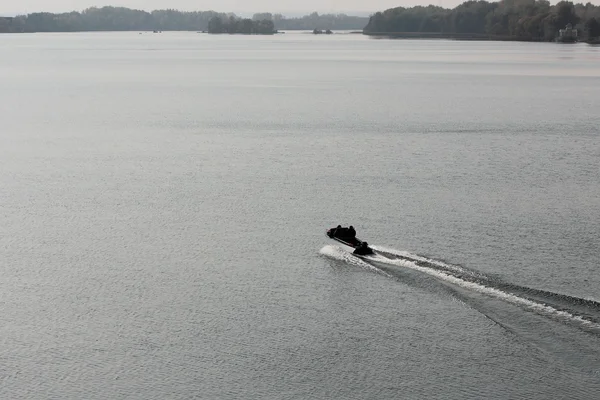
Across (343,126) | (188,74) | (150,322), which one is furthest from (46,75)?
(150,322)

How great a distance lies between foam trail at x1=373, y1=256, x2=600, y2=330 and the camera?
497 inches

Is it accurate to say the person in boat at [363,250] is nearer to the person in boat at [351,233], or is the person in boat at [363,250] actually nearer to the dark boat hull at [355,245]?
the dark boat hull at [355,245]

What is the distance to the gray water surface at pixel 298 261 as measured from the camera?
11.4 metres

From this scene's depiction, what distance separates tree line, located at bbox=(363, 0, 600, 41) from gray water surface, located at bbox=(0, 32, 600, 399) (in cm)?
9824

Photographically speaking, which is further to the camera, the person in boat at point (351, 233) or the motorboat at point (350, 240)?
the person in boat at point (351, 233)

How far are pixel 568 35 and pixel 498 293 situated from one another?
118861 millimetres

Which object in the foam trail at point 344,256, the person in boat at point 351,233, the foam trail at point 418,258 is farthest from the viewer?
the person in boat at point 351,233

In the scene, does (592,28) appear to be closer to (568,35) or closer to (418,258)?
(568,35)

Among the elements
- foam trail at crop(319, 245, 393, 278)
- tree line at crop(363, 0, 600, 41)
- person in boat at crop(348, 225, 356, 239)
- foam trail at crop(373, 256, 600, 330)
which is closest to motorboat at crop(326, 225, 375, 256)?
person in boat at crop(348, 225, 356, 239)

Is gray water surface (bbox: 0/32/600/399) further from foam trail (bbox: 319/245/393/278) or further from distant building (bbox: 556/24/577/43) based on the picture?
distant building (bbox: 556/24/577/43)

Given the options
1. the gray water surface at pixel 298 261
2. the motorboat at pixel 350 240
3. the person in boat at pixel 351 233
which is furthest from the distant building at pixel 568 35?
the person in boat at pixel 351 233

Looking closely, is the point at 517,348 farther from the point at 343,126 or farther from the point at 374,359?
the point at 343,126

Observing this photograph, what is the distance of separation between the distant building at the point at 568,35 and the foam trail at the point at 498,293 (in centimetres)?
11670

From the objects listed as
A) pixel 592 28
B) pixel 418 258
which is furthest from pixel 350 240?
pixel 592 28
